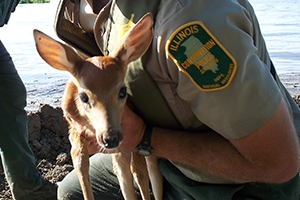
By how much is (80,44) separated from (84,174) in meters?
0.77

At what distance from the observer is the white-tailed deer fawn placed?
94.6 inches

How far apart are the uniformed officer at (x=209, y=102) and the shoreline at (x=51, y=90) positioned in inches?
135

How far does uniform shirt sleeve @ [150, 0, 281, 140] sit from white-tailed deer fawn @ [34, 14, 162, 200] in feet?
0.43

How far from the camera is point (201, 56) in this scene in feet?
7.70

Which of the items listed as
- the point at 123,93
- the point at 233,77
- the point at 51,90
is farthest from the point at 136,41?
the point at 51,90

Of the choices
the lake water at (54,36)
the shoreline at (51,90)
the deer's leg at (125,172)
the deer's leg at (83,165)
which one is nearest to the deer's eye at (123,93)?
the deer's leg at (83,165)

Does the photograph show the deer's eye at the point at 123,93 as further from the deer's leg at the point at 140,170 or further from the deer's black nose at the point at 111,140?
the deer's leg at the point at 140,170

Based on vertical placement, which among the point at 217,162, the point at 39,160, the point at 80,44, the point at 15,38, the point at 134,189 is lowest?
the point at 15,38

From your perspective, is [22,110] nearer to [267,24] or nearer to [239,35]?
[239,35]

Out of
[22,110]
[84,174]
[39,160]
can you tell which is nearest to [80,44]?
[84,174]

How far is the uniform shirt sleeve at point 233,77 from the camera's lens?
232 cm

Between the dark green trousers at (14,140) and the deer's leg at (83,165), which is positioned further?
the dark green trousers at (14,140)

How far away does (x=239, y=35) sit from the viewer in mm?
2334

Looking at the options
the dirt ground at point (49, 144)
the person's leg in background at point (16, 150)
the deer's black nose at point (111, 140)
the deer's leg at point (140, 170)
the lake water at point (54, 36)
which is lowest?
the lake water at point (54, 36)
